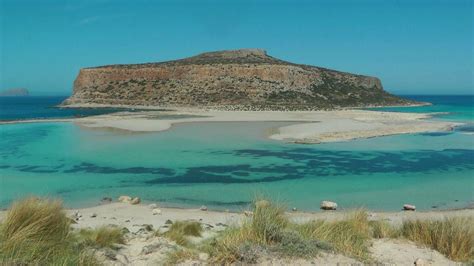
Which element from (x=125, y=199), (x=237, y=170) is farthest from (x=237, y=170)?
(x=125, y=199)

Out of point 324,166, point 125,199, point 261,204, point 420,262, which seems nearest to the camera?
point 420,262

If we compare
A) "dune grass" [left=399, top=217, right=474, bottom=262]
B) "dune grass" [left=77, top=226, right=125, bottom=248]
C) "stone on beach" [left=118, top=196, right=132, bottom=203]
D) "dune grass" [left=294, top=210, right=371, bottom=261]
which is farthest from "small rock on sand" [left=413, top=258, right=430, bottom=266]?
"stone on beach" [left=118, top=196, right=132, bottom=203]

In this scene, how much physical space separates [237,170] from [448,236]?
39.0 ft

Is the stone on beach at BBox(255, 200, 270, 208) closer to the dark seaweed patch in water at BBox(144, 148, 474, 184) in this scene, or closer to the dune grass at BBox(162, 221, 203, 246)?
the dune grass at BBox(162, 221, 203, 246)

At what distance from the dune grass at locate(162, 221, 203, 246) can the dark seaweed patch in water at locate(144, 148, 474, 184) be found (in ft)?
24.1

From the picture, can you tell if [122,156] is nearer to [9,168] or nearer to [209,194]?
[9,168]

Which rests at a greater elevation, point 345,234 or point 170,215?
point 345,234

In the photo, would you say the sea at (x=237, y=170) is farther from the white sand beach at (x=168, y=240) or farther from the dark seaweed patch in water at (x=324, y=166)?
the white sand beach at (x=168, y=240)

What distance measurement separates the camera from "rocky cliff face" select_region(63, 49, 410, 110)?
7056 cm

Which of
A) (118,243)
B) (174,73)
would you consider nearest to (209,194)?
(118,243)

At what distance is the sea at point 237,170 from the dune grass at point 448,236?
2.75 meters

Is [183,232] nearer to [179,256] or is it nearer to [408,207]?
[179,256]

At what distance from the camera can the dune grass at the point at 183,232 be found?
7566 mm

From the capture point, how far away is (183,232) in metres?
8.26
